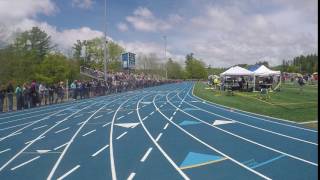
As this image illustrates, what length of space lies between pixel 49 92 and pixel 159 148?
71.1ft

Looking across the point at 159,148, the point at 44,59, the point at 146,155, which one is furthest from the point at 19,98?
the point at 44,59

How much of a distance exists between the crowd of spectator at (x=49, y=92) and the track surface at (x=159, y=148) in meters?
6.64

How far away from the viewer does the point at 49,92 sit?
3306cm

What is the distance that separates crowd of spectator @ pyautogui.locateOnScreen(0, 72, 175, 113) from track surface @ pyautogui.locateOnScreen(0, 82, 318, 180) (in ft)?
21.8

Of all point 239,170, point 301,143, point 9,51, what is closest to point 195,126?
point 301,143

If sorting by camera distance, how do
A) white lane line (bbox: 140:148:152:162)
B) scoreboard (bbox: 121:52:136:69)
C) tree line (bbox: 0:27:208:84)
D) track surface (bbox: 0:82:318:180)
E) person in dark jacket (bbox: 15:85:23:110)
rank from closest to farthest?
track surface (bbox: 0:82:318:180)
white lane line (bbox: 140:148:152:162)
person in dark jacket (bbox: 15:85:23:110)
tree line (bbox: 0:27:208:84)
scoreboard (bbox: 121:52:136:69)

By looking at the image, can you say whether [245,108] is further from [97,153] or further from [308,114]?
[97,153]

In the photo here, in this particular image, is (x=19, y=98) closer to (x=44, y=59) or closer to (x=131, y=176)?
(x=131, y=176)

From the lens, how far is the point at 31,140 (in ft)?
49.7

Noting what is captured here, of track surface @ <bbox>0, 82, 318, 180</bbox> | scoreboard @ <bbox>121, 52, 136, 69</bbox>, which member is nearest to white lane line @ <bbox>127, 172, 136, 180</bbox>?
track surface @ <bbox>0, 82, 318, 180</bbox>

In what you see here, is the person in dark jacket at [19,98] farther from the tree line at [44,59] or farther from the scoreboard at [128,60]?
the scoreboard at [128,60]

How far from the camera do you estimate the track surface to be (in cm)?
1014

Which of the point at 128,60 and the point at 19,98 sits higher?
the point at 128,60

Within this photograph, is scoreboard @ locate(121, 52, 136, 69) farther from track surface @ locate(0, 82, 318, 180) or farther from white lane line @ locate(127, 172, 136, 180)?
white lane line @ locate(127, 172, 136, 180)
